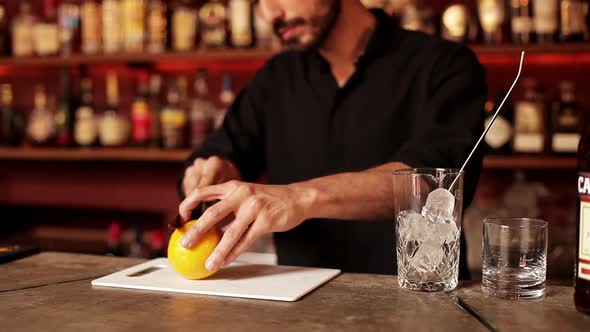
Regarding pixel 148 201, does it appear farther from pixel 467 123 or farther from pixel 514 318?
pixel 514 318

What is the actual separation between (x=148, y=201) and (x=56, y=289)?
2022 mm

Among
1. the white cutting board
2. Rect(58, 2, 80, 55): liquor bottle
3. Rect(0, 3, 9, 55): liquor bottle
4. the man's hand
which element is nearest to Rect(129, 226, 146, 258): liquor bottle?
Rect(58, 2, 80, 55): liquor bottle

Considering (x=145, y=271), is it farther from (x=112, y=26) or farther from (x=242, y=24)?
(x=112, y=26)

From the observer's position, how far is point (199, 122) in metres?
2.67


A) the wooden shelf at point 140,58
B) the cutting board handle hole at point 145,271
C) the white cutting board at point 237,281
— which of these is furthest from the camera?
the wooden shelf at point 140,58

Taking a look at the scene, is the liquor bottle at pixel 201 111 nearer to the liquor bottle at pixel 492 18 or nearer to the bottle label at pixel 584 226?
the liquor bottle at pixel 492 18

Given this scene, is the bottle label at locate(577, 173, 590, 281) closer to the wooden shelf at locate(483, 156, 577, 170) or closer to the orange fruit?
the orange fruit

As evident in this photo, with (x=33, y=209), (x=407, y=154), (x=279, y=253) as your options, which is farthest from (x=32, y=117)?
(x=407, y=154)

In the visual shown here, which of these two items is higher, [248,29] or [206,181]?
[248,29]

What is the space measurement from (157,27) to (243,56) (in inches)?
15.7

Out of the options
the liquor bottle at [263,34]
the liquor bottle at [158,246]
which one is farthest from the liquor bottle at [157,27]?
the liquor bottle at [158,246]

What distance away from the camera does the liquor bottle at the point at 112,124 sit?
2785mm

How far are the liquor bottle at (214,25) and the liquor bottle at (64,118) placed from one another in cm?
68

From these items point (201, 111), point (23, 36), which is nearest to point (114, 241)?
point (201, 111)
